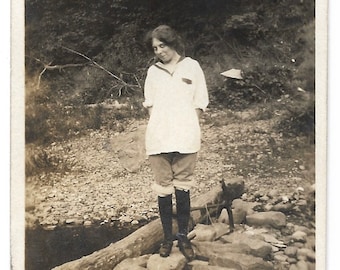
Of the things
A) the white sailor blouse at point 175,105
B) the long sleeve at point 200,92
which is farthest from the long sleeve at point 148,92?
the long sleeve at point 200,92

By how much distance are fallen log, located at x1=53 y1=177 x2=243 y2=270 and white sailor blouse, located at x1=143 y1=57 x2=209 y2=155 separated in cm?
12

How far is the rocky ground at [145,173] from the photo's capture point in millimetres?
1248

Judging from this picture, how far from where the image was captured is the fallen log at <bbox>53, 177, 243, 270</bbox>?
4.03 feet

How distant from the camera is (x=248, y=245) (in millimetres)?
1244

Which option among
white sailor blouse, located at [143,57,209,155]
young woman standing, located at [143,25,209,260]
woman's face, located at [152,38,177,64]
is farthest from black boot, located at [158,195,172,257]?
woman's face, located at [152,38,177,64]

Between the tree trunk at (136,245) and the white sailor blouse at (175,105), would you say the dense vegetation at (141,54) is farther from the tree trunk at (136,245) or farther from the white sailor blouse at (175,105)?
the tree trunk at (136,245)

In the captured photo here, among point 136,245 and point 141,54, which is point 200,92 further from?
point 136,245

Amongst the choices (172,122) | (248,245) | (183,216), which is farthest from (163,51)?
(248,245)

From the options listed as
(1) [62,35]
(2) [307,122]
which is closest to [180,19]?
(1) [62,35]

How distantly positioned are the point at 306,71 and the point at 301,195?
0.30 metres

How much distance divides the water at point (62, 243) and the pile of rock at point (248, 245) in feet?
0.25
